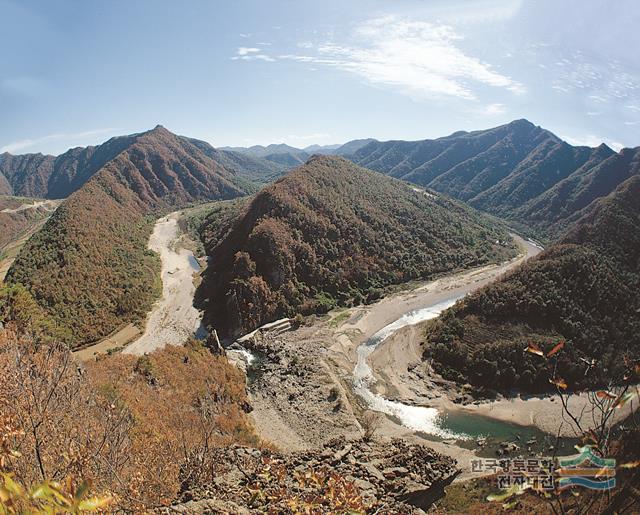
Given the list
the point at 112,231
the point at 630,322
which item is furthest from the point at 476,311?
the point at 112,231

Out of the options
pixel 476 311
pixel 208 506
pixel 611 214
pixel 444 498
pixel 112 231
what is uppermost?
pixel 112 231

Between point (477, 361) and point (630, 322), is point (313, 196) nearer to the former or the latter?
point (477, 361)

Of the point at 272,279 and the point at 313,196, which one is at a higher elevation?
the point at 313,196

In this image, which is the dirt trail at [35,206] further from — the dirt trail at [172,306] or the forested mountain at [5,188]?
the forested mountain at [5,188]

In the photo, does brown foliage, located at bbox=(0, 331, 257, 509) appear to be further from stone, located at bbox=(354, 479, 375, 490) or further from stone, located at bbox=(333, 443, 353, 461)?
stone, located at bbox=(354, 479, 375, 490)

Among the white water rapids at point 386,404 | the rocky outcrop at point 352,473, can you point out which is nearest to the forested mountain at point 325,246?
the white water rapids at point 386,404

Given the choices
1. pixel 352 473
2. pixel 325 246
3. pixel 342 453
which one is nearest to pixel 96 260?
pixel 325 246

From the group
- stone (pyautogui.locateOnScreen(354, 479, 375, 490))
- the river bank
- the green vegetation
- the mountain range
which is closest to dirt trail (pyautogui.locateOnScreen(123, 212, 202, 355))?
the mountain range
